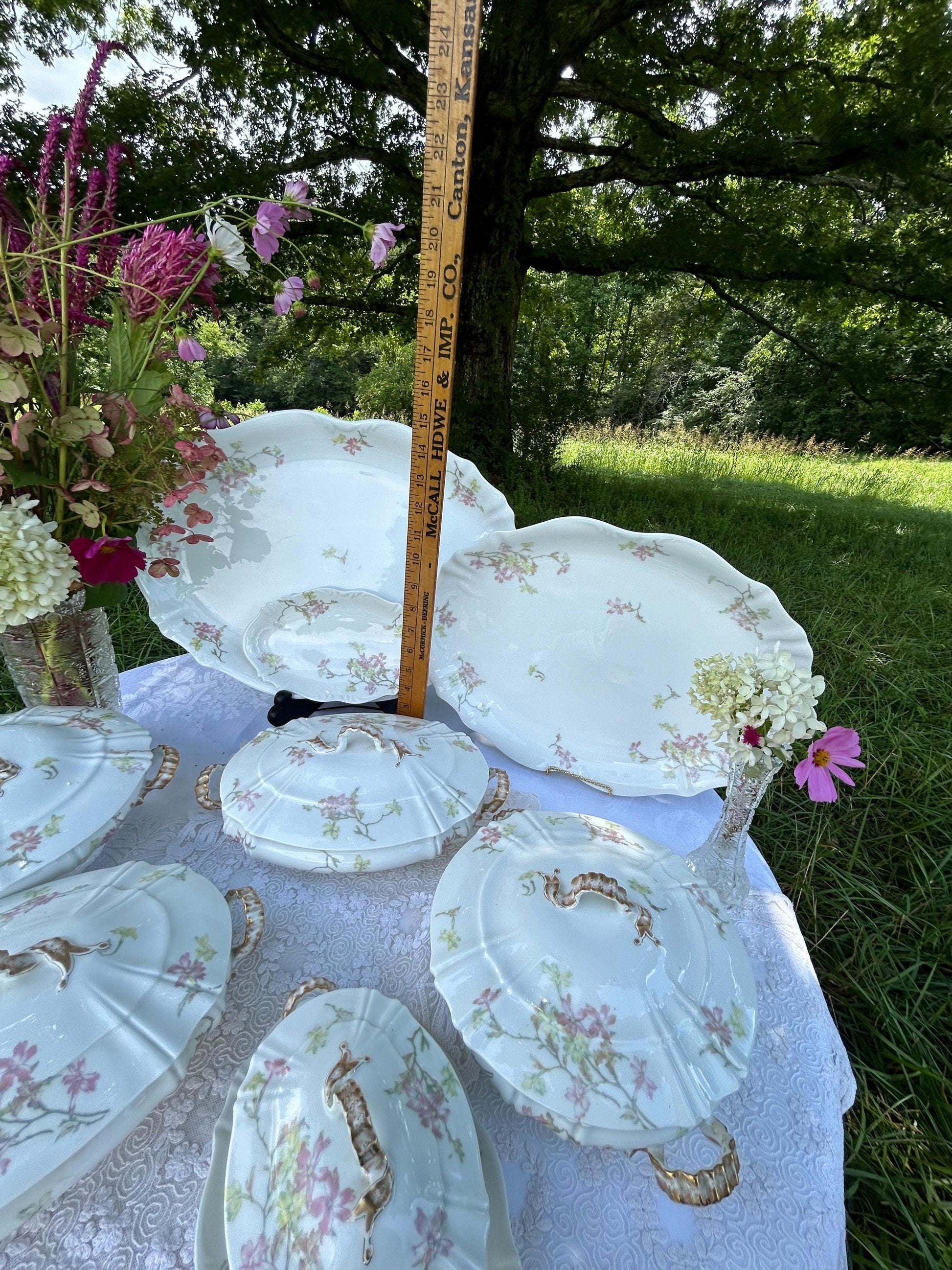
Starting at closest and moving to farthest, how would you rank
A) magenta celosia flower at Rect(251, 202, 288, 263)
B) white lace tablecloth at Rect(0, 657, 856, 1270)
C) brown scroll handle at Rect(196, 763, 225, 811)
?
white lace tablecloth at Rect(0, 657, 856, 1270) → magenta celosia flower at Rect(251, 202, 288, 263) → brown scroll handle at Rect(196, 763, 225, 811)

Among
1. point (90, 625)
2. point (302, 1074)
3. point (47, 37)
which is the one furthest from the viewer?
point (47, 37)

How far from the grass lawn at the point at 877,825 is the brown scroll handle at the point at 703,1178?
407 mm

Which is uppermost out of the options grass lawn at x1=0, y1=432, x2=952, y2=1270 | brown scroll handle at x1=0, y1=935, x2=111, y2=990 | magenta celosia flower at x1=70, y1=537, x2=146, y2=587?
magenta celosia flower at x1=70, y1=537, x2=146, y2=587

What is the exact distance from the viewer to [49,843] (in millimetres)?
588

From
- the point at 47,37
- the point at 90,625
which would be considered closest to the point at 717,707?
the point at 90,625

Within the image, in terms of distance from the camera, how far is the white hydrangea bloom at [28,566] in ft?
1.98

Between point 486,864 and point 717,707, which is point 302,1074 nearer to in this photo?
point 486,864

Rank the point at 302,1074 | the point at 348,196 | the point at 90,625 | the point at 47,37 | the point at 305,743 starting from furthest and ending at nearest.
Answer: the point at 348,196 < the point at 47,37 < the point at 90,625 < the point at 305,743 < the point at 302,1074

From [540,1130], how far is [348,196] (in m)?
3.65

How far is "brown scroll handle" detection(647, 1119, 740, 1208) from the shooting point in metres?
0.47

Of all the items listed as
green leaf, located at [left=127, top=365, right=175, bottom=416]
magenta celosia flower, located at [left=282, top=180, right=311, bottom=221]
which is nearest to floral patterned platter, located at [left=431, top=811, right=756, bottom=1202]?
green leaf, located at [left=127, top=365, right=175, bottom=416]

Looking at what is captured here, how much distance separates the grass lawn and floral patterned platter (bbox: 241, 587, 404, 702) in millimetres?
696

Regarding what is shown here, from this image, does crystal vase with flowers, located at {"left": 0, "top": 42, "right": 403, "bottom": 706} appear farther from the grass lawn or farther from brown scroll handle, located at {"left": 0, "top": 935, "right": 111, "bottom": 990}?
the grass lawn

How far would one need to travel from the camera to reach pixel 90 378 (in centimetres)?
77
